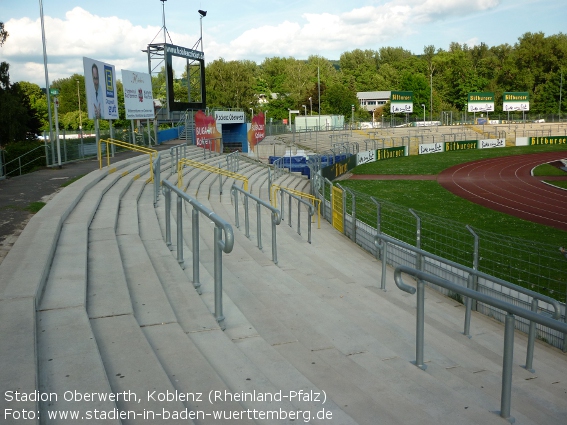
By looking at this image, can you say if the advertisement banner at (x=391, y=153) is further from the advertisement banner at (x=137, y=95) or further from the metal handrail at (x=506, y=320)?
the metal handrail at (x=506, y=320)

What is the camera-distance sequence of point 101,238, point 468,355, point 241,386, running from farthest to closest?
1. point 101,238
2. point 468,355
3. point 241,386

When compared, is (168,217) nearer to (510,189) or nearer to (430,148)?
(510,189)

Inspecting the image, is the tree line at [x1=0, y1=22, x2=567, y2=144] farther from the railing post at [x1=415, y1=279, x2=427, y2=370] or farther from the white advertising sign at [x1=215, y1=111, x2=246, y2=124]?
the railing post at [x1=415, y1=279, x2=427, y2=370]

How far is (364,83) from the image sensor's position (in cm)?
12481

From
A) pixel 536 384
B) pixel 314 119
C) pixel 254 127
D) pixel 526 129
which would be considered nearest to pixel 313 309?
pixel 536 384

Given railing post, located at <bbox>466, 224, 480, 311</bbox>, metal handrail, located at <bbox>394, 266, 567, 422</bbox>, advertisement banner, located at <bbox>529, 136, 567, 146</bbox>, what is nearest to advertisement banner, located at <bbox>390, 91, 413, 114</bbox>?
advertisement banner, located at <bbox>529, 136, 567, 146</bbox>

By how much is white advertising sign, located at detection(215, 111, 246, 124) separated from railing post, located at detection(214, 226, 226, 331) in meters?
32.1

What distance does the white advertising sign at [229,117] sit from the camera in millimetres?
37281

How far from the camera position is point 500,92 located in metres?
110

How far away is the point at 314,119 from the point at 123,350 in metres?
67.5

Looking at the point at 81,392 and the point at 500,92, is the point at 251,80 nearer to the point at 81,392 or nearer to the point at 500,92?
the point at 500,92

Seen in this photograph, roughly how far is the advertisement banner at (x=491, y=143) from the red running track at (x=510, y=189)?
15.1 m

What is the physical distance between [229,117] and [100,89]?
1865 centimetres

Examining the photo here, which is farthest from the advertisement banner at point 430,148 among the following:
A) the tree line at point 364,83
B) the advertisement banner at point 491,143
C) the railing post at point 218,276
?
the railing post at point 218,276
